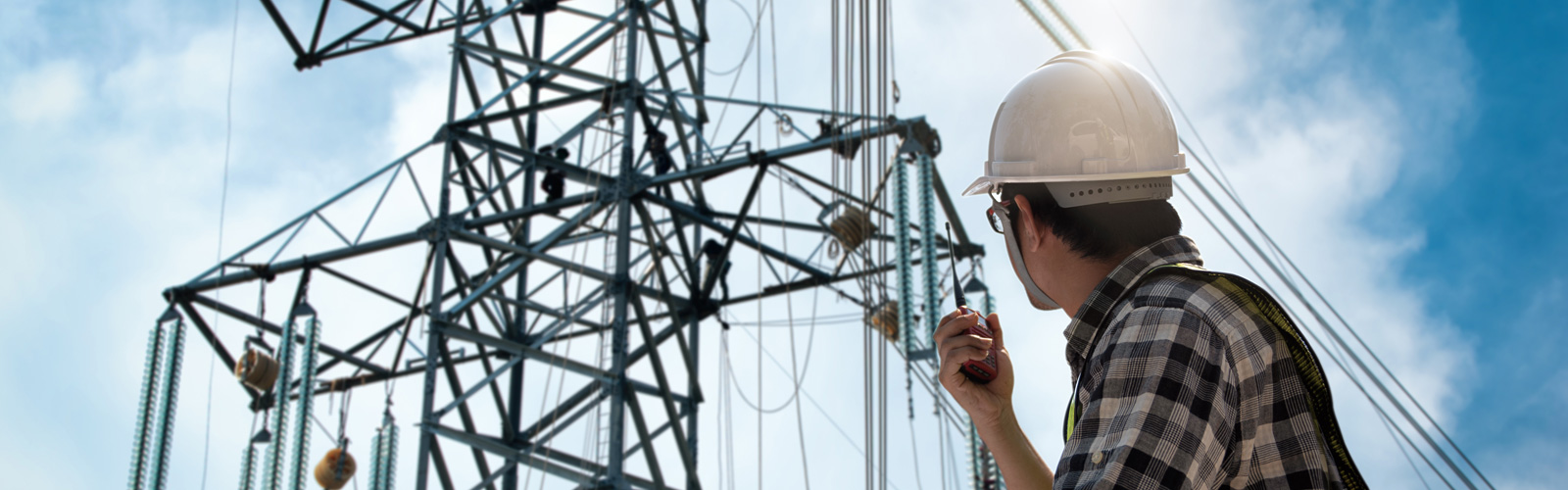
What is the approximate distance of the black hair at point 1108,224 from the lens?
6.96 ft

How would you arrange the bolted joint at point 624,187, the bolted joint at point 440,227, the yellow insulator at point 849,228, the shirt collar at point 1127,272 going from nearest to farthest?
the shirt collar at point 1127,272 < the yellow insulator at point 849,228 < the bolted joint at point 624,187 < the bolted joint at point 440,227

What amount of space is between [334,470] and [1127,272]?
552 inches

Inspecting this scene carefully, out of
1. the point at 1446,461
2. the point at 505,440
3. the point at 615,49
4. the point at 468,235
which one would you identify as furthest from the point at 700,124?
the point at 1446,461

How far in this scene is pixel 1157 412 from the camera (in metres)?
1.66

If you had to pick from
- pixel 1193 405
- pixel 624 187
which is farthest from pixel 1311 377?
pixel 624 187

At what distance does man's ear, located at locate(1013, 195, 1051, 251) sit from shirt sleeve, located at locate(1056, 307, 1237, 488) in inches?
17.0

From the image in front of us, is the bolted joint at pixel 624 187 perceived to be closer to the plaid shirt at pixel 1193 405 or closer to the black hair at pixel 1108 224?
the black hair at pixel 1108 224

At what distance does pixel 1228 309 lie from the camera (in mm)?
1767

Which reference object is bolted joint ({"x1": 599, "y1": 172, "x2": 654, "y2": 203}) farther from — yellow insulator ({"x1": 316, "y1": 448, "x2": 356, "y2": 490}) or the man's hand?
the man's hand

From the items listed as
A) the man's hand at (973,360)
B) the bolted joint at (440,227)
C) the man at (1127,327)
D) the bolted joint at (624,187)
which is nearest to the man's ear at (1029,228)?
the man at (1127,327)

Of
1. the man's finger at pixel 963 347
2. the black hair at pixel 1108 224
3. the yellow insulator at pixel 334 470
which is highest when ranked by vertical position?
the yellow insulator at pixel 334 470

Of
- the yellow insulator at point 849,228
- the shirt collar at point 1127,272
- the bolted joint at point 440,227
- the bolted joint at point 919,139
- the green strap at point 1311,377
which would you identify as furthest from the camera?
the bolted joint at point 440,227

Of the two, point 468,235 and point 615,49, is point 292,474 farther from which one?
point 615,49

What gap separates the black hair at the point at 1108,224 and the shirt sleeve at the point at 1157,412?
341mm
